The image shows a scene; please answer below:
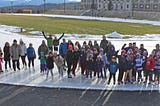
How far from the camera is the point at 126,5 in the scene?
422ft

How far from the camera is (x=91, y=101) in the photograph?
12664 millimetres

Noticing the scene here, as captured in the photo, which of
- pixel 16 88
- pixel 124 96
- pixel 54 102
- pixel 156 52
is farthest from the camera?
pixel 156 52

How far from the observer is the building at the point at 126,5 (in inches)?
4596

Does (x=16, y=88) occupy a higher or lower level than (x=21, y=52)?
lower

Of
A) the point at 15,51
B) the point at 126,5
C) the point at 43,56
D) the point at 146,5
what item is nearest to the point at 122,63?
the point at 43,56

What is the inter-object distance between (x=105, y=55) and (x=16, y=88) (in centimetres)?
479

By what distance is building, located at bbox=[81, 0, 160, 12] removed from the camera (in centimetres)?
11675

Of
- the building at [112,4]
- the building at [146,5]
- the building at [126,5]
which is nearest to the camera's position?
the building at [146,5]

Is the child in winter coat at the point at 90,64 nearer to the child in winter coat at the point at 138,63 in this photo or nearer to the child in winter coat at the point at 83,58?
the child in winter coat at the point at 83,58

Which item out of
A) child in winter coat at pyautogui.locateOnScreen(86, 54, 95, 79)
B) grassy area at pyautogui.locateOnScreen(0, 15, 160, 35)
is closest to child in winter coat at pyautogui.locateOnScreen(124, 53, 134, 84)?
child in winter coat at pyautogui.locateOnScreen(86, 54, 95, 79)

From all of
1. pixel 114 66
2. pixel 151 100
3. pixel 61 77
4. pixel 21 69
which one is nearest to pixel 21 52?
pixel 21 69

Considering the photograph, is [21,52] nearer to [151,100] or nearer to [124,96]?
[124,96]

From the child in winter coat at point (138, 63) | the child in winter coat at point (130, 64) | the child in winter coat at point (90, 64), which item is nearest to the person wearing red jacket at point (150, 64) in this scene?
the child in winter coat at point (138, 63)

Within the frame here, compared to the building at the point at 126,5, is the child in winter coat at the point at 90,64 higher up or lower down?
lower down
